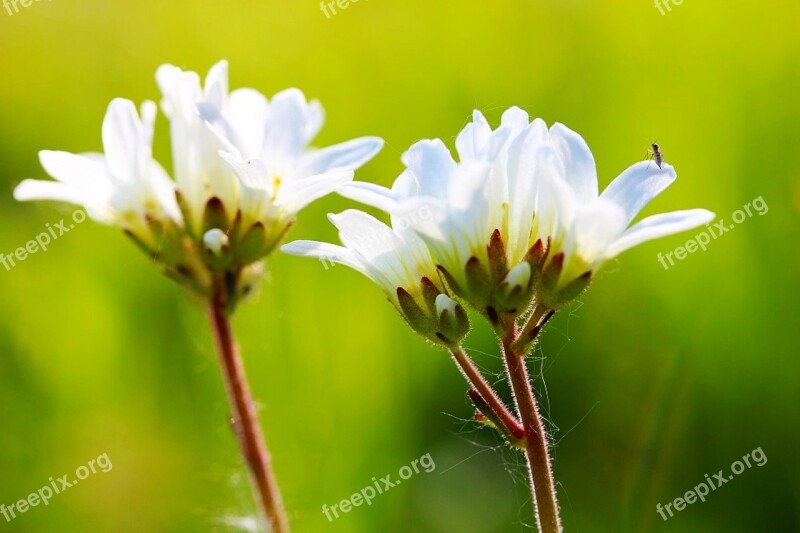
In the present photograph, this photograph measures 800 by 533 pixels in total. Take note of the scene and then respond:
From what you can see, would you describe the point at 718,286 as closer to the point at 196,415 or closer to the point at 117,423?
the point at 196,415

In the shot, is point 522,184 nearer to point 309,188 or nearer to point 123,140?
point 309,188

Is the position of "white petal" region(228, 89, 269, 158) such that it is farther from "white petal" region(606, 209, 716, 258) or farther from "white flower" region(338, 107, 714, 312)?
"white petal" region(606, 209, 716, 258)

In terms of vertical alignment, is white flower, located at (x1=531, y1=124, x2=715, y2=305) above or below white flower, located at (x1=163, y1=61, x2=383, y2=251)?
below
